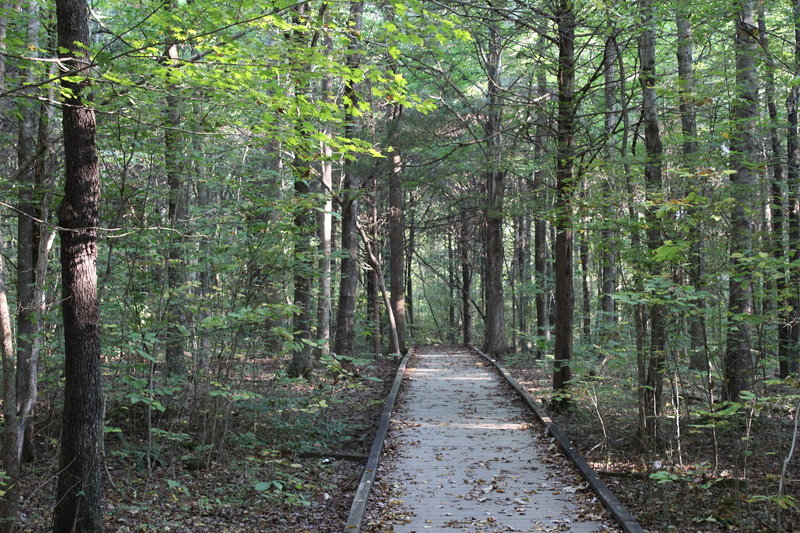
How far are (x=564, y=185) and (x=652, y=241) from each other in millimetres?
2622

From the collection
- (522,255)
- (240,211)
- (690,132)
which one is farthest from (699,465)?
(522,255)

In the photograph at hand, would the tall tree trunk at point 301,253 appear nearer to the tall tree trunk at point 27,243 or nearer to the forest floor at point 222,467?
the forest floor at point 222,467

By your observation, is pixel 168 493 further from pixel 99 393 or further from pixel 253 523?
pixel 99 393

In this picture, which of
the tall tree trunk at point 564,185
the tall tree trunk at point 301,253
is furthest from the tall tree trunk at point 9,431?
the tall tree trunk at point 564,185

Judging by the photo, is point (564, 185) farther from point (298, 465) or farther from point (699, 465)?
point (298, 465)

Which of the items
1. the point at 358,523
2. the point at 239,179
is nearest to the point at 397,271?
the point at 239,179

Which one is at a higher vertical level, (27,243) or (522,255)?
(522,255)

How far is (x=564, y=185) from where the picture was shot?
931 centimetres

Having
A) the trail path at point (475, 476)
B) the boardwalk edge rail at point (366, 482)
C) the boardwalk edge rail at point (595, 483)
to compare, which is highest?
the boardwalk edge rail at point (595, 483)

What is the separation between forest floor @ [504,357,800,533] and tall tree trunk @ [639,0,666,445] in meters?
0.24

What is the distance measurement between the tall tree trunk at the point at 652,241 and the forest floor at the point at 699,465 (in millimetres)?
238

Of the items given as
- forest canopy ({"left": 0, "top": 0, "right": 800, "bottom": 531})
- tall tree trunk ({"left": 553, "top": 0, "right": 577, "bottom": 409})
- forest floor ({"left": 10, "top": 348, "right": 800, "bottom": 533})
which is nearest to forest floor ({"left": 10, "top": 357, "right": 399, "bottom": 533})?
forest floor ({"left": 10, "top": 348, "right": 800, "bottom": 533})

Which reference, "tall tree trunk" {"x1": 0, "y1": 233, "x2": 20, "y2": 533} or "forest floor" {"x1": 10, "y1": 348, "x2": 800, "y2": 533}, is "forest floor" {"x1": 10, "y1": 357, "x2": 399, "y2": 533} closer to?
"forest floor" {"x1": 10, "y1": 348, "x2": 800, "y2": 533}

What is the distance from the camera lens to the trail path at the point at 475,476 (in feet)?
18.4
